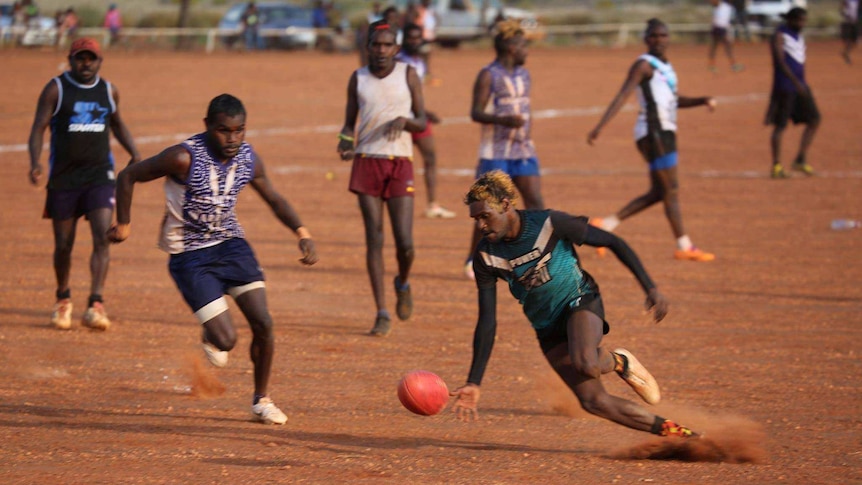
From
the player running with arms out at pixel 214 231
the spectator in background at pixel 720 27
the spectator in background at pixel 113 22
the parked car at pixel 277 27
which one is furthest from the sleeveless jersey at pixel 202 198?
the spectator in background at pixel 113 22

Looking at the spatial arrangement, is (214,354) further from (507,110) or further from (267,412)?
(507,110)

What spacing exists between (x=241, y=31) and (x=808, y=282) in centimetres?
3334

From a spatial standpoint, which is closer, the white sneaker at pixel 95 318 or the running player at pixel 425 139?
the white sneaker at pixel 95 318

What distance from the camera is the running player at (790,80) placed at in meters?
17.2

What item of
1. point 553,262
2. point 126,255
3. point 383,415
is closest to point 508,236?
point 553,262

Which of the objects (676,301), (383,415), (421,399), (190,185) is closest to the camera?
(421,399)

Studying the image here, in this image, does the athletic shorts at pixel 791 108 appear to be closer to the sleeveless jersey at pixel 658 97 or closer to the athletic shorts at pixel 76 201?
the sleeveless jersey at pixel 658 97

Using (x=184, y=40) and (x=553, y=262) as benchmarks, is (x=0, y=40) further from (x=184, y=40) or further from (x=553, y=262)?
(x=553, y=262)

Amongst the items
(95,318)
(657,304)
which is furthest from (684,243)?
(657,304)

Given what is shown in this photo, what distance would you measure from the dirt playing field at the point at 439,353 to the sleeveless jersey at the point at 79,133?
1.21 meters

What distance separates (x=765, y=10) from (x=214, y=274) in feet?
145

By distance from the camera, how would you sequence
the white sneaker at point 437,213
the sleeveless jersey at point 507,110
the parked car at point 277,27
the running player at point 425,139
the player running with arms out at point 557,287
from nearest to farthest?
the player running with arms out at point 557,287 < the sleeveless jersey at point 507,110 < the running player at point 425,139 < the white sneaker at point 437,213 < the parked car at point 277,27

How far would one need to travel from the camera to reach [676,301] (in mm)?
10969

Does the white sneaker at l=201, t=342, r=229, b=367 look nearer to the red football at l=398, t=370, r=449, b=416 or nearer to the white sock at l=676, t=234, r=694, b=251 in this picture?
the red football at l=398, t=370, r=449, b=416
